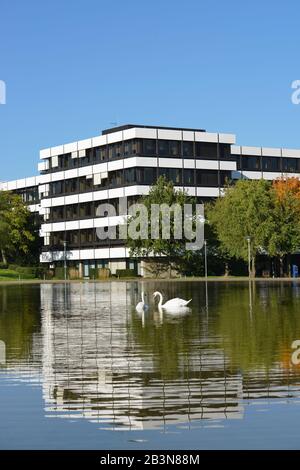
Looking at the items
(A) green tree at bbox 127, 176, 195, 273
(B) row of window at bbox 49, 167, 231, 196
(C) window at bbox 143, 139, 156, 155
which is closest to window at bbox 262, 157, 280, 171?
(B) row of window at bbox 49, 167, 231, 196

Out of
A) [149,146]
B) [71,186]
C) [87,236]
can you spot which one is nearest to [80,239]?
[87,236]

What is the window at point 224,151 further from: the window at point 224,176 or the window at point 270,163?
the window at point 270,163

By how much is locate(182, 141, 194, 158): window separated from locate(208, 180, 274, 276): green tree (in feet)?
73.1

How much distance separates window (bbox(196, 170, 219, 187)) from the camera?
138625mm

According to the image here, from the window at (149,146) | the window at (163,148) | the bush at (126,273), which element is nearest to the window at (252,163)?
the window at (163,148)

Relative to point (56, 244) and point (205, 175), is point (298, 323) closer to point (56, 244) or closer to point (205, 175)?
point (205, 175)

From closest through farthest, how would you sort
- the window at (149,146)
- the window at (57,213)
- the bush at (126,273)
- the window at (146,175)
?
1. the bush at (126,273)
2. the window at (146,175)
3. the window at (149,146)
4. the window at (57,213)

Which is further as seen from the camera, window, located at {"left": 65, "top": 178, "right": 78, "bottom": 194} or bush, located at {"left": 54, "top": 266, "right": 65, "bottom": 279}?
window, located at {"left": 65, "top": 178, "right": 78, "bottom": 194}

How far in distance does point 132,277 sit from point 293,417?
118 meters

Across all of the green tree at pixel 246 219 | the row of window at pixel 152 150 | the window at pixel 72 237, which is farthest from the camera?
the window at pixel 72 237

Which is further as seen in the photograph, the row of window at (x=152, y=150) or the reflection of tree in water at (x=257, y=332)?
the row of window at (x=152, y=150)

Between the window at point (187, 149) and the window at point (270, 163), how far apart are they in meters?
17.5

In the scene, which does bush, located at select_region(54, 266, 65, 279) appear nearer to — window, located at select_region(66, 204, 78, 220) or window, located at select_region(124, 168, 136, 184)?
window, located at select_region(66, 204, 78, 220)

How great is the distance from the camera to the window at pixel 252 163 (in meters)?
149
